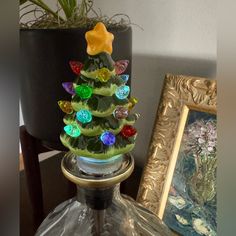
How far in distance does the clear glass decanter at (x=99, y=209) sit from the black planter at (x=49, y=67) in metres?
0.18

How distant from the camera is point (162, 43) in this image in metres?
0.67

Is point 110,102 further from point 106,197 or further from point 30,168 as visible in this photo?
point 30,168

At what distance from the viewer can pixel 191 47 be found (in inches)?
24.5

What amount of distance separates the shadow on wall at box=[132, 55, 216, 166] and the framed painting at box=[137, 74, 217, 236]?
0.25ft

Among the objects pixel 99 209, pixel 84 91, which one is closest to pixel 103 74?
pixel 84 91

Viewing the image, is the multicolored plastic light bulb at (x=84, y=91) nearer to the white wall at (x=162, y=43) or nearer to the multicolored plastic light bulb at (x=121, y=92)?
the multicolored plastic light bulb at (x=121, y=92)

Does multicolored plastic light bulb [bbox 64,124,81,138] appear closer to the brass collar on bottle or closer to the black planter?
the brass collar on bottle

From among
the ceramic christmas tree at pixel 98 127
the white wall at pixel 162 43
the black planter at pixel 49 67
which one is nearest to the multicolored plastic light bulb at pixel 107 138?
the ceramic christmas tree at pixel 98 127

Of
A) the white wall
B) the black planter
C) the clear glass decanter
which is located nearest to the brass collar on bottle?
the clear glass decanter

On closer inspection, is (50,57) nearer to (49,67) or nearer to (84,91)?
(49,67)

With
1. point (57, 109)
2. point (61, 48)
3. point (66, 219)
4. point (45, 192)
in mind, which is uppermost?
point (61, 48)

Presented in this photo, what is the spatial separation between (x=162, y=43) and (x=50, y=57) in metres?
0.25
